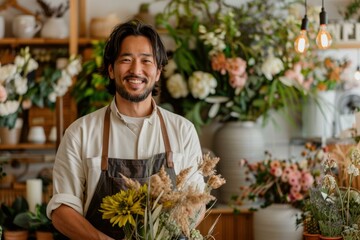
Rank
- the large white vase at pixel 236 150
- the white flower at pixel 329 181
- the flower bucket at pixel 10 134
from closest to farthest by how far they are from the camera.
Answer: the white flower at pixel 329 181, the large white vase at pixel 236 150, the flower bucket at pixel 10 134

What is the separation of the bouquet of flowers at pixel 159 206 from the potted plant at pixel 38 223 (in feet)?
5.88

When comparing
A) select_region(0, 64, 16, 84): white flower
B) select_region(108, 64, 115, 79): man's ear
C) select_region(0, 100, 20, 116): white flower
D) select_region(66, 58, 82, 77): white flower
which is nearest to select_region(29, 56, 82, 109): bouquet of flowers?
select_region(66, 58, 82, 77): white flower

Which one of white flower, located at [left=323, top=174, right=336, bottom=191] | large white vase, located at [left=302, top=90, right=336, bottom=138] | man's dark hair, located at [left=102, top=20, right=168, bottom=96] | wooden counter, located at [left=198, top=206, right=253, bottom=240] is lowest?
wooden counter, located at [left=198, top=206, right=253, bottom=240]

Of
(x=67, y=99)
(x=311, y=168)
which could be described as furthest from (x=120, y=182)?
(x=67, y=99)

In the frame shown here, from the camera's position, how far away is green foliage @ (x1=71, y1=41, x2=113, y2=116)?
436cm

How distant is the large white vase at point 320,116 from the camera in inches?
176

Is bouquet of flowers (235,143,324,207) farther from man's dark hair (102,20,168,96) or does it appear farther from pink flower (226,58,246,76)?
man's dark hair (102,20,168,96)

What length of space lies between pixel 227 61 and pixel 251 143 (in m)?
0.57

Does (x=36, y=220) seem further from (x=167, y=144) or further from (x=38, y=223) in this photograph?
(x=167, y=144)

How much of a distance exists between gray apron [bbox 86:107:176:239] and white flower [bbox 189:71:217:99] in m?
1.86

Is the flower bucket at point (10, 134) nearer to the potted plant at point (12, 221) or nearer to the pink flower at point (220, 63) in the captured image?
the potted plant at point (12, 221)

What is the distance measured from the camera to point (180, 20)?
15.1ft

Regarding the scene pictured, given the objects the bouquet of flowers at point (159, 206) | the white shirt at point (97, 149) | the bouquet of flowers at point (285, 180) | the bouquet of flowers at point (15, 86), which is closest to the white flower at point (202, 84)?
the bouquet of flowers at point (285, 180)

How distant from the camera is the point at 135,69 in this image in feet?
7.79
